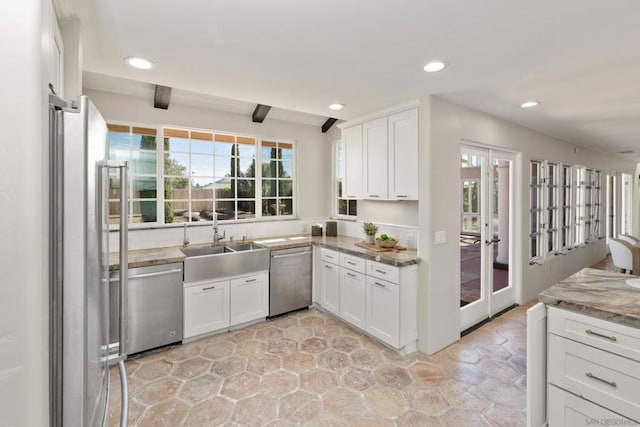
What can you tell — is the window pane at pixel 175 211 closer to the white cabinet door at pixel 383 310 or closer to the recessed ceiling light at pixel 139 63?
the recessed ceiling light at pixel 139 63

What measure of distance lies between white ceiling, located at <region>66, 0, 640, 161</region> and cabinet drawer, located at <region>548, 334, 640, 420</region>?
183 cm

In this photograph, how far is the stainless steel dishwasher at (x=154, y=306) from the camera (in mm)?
2834

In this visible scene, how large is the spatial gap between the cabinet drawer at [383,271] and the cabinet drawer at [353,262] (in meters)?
0.09

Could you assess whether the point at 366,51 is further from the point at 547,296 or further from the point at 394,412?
the point at 394,412

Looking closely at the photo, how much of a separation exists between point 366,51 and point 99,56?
1.83 metres

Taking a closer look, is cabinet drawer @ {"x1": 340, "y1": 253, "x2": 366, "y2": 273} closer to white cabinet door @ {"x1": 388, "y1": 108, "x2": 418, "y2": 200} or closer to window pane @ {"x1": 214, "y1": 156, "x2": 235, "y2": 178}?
white cabinet door @ {"x1": 388, "y1": 108, "x2": 418, "y2": 200}

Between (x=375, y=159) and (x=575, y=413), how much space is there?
8.68ft

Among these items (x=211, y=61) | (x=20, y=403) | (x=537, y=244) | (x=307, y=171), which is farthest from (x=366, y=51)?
(x=537, y=244)

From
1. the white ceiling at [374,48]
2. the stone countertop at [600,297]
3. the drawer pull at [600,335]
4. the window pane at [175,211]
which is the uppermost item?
the white ceiling at [374,48]

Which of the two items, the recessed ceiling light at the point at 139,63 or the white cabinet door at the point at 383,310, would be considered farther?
the white cabinet door at the point at 383,310

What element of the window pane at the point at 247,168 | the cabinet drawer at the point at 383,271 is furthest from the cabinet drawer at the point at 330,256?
the window pane at the point at 247,168

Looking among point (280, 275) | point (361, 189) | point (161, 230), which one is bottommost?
point (280, 275)

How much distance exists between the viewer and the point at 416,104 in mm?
2965

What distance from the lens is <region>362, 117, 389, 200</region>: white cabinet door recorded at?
3.38 metres
